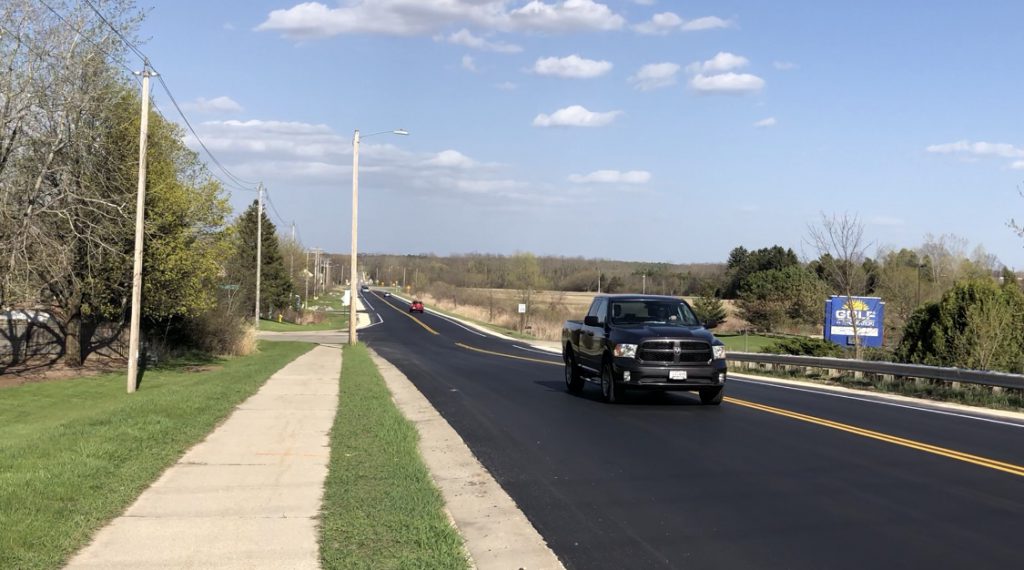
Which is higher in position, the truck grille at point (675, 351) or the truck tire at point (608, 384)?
the truck grille at point (675, 351)

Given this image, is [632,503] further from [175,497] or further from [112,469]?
[112,469]

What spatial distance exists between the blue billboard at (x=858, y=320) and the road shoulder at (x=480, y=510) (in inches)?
1021

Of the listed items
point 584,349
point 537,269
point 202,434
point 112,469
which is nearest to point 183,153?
point 584,349

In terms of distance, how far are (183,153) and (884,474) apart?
27.5 meters

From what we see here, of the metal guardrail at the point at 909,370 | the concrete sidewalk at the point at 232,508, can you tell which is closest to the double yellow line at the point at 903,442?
the metal guardrail at the point at 909,370

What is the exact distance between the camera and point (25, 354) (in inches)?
1092

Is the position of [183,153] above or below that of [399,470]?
above

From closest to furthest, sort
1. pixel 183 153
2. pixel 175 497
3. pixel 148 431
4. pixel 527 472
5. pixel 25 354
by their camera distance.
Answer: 1. pixel 175 497
2. pixel 527 472
3. pixel 148 431
4. pixel 25 354
5. pixel 183 153

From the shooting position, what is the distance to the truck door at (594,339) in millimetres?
15552

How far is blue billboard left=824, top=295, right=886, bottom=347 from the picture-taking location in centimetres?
3388

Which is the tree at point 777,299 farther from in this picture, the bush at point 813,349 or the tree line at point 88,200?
the tree line at point 88,200

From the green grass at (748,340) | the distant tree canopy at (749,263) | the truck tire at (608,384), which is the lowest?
the green grass at (748,340)

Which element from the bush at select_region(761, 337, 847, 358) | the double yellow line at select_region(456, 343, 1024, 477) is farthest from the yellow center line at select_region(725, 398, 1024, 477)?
the bush at select_region(761, 337, 847, 358)

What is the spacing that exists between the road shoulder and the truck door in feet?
13.0
